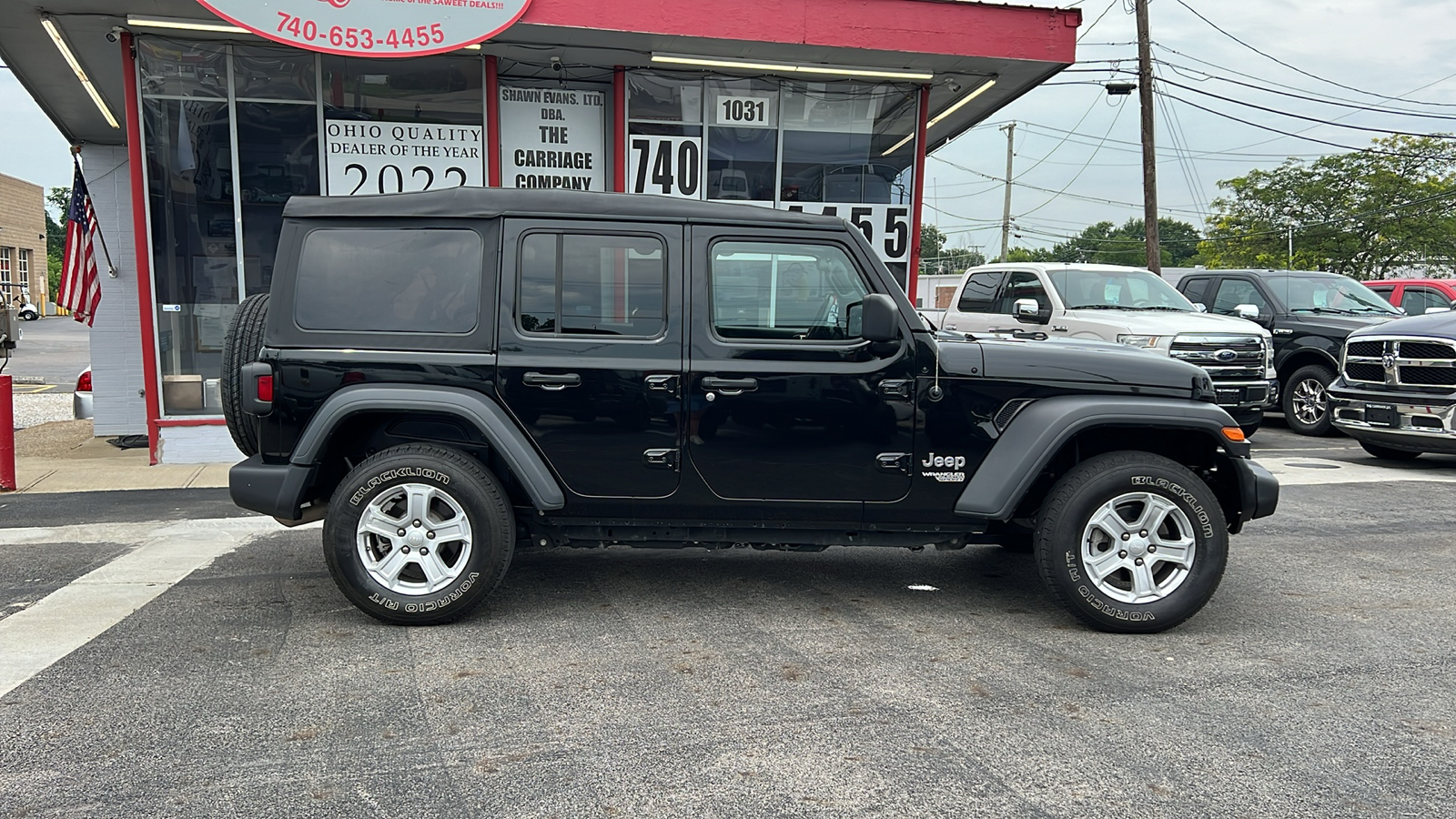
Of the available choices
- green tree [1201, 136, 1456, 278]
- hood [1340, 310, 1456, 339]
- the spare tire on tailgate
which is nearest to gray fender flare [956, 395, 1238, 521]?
the spare tire on tailgate

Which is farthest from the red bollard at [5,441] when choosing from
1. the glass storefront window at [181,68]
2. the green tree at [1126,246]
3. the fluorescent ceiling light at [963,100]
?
the green tree at [1126,246]

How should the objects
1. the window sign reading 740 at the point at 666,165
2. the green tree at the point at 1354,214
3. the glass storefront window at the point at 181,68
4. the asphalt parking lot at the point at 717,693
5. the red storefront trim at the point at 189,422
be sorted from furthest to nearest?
the green tree at the point at 1354,214 → the window sign reading 740 at the point at 666,165 → the red storefront trim at the point at 189,422 → the glass storefront window at the point at 181,68 → the asphalt parking lot at the point at 717,693

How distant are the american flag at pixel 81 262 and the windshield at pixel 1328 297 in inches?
573

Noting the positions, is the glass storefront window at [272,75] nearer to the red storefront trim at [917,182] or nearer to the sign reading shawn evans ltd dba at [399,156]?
the sign reading shawn evans ltd dba at [399,156]

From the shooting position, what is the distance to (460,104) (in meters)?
10.7

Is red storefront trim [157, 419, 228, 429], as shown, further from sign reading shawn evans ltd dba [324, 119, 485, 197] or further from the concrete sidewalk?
sign reading shawn evans ltd dba [324, 119, 485, 197]

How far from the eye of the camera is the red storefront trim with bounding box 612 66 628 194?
10953 mm

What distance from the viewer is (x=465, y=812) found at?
3.03 meters

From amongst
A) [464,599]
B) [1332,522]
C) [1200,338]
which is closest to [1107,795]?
[464,599]

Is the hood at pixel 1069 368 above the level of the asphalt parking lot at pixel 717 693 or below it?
above

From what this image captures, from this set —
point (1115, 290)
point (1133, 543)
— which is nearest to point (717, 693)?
point (1133, 543)

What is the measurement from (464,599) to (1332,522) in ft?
20.7

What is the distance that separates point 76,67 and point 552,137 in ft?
16.0

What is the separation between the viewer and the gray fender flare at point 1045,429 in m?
4.67
